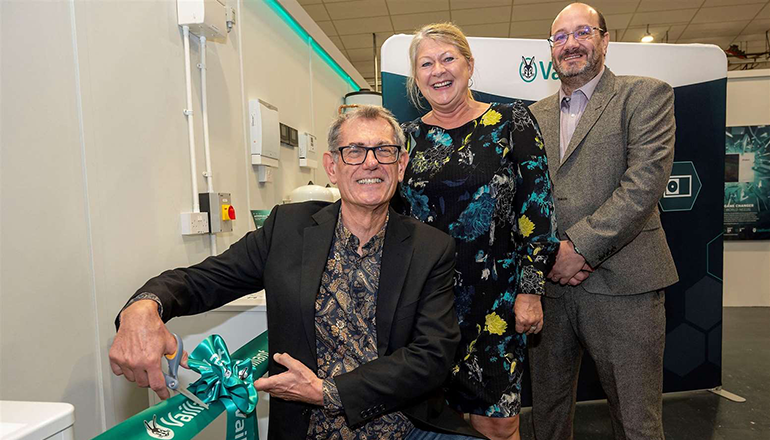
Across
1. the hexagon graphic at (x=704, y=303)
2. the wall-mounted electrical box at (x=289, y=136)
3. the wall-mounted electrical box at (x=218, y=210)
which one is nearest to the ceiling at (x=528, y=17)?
the wall-mounted electrical box at (x=289, y=136)

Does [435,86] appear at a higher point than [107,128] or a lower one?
higher

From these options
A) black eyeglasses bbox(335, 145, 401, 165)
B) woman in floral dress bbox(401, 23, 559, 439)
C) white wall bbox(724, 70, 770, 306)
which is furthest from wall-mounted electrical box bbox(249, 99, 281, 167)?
white wall bbox(724, 70, 770, 306)

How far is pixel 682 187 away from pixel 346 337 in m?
2.64

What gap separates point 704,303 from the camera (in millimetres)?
3121

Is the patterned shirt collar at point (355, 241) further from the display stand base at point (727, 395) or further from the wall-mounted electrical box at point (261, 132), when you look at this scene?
the display stand base at point (727, 395)

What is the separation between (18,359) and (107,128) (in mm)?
779

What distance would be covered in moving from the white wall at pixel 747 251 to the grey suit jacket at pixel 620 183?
15.3 feet

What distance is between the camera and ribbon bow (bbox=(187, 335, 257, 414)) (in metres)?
1.16

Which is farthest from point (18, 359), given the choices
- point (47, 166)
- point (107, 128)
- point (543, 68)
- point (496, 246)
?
point (543, 68)

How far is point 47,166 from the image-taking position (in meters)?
1.42

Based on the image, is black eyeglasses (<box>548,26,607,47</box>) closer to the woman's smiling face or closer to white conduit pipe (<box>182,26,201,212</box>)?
the woman's smiling face

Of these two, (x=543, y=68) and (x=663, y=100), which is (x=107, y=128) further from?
(x=543, y=68)

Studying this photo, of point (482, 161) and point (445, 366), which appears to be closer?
point (445, 366)

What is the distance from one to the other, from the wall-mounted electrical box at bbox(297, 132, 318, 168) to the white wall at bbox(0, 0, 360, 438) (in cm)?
151
